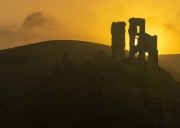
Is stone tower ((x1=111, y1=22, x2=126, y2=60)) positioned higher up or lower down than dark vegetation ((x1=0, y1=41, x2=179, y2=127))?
higher up

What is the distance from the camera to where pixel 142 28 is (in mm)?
56656

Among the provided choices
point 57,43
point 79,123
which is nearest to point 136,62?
point 79,123

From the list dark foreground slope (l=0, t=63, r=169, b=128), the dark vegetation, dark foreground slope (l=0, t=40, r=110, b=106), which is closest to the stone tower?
the dark vegetation

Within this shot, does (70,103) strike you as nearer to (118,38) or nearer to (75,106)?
(75,106)

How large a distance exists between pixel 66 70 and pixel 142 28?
13.8 meters

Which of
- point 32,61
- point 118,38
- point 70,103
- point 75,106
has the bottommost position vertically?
point 75,106

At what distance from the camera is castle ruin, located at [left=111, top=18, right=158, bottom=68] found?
2210 inches

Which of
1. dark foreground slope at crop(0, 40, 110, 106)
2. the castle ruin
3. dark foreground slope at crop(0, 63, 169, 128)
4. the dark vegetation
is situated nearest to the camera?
dark foreground slope at crop(0, 63, 169, 128)

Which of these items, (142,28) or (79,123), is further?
(142,28)

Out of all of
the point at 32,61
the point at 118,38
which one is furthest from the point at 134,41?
the point at 32,61

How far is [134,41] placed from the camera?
187 ft

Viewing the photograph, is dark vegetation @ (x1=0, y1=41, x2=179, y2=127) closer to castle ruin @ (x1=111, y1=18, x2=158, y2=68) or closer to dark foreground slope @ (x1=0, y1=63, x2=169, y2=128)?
dark foreground slope @ (x1=0, y1=63, x2=169, y2=128)

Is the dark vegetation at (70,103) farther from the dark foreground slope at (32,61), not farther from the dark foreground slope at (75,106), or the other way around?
the dark foreground slope at (32,61)

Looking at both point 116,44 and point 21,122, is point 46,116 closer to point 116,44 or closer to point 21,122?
point 21,122
